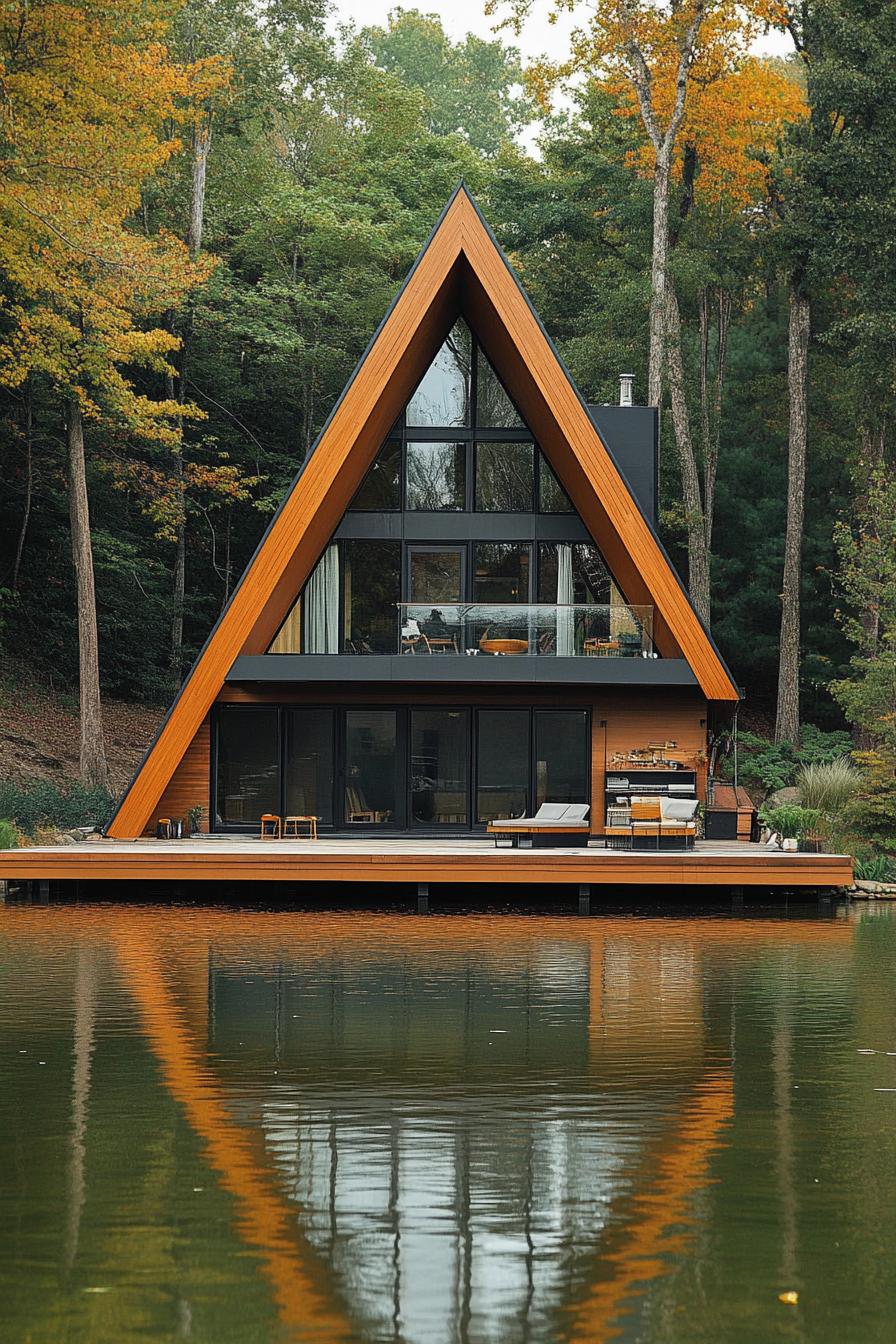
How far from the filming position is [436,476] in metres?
21.6

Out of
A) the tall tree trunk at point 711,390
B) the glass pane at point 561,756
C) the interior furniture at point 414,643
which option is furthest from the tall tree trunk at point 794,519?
the interior furniture at point 414,643

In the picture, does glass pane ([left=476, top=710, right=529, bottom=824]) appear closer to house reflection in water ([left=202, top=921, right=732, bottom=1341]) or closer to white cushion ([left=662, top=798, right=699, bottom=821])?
white cushion ([left=662, top=798, right=699, bottom=821])

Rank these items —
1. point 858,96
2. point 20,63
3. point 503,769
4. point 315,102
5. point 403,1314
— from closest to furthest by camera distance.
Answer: point 403,1314, point 503,769, point 20,63, point 858,96, point 315,102

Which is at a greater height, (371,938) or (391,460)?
(391,460)

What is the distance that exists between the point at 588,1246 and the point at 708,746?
1577cm

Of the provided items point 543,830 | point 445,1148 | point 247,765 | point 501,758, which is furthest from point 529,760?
point 445,1148

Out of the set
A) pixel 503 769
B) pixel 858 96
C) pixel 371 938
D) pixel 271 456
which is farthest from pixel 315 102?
pixel 371 938

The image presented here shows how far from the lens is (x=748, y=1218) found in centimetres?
608

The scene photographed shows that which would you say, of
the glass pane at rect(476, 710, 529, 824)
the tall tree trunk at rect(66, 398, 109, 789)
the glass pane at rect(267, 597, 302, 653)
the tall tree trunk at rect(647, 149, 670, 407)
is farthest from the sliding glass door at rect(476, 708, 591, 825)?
the tall tree trunk at rect(647, 149, 670, 407)

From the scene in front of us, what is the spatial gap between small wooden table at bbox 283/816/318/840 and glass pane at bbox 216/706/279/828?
275 millimetres

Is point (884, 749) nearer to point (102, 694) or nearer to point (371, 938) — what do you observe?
point (371, 938)

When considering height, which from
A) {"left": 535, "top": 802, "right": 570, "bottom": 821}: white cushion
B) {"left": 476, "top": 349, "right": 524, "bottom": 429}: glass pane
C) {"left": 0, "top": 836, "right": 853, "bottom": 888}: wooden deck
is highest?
{"left": 476, "top": 349, "right": 524, "bottom": 429}: glass pane

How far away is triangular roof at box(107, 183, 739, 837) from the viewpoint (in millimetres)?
19109

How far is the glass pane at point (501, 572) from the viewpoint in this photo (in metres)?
21.5
